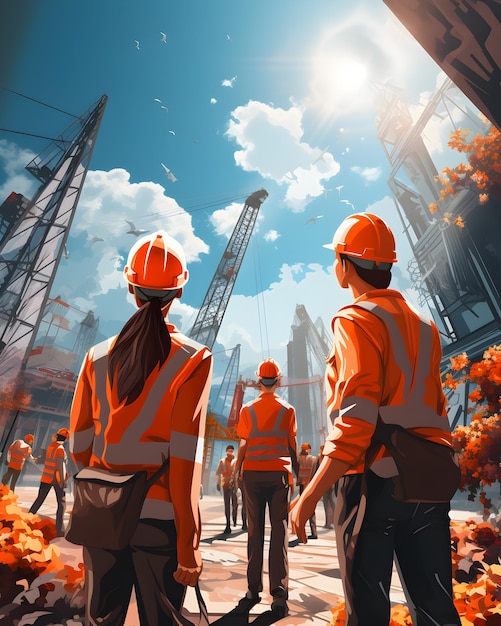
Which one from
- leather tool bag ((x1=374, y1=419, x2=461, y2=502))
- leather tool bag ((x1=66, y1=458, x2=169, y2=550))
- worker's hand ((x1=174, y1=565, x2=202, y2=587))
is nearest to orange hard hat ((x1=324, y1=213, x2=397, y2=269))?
leather tool bag ((x1=374, y1=419, x2=461, y2=502))

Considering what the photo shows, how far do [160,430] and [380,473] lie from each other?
821 millimetres

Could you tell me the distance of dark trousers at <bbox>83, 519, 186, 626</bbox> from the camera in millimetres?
1410

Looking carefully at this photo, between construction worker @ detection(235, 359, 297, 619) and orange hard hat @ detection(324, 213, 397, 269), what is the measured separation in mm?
2301

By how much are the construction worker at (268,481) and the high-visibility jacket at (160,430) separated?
2157 millimetres

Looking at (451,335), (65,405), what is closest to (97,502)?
(451,335)

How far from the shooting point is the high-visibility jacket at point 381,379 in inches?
54.8

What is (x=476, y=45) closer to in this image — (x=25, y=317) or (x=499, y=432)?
(x=499, y=432)

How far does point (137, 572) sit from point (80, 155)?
31.6m

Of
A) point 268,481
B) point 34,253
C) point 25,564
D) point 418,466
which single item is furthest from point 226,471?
point 34,253

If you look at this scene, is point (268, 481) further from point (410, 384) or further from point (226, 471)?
point (226, 471)

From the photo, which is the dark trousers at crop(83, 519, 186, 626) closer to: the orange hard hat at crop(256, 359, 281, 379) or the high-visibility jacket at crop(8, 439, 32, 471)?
the orange hard hat at crop(256, 359, 281, 379)

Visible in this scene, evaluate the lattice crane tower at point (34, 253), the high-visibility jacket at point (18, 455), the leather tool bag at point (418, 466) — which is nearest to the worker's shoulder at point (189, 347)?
the leather tool bag at point (418, 466)

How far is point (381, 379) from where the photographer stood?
1465 mm

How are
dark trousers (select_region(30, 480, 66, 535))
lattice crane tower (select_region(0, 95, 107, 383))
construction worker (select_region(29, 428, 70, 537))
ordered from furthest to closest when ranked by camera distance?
lattice crane tower (select_region(0, 95, 107, 383))
construction worker (select_region(29, 428, 70, 537))
dark trousers (select_region(30, 480, 66, 535))
